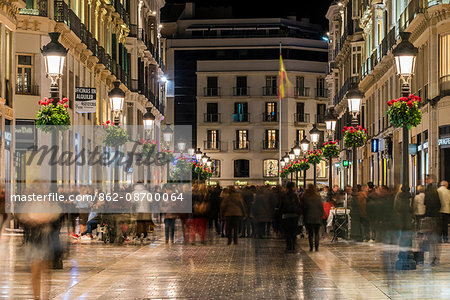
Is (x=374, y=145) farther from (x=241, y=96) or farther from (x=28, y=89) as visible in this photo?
(x=241, y=96)

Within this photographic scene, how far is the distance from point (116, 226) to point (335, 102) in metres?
51.0

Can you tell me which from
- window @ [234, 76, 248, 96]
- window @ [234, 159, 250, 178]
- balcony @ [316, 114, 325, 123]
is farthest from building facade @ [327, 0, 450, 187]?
window @ [234, 159, 250, 178]

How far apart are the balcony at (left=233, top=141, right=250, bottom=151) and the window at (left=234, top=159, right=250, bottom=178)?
1.24 m

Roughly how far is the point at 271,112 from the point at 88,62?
172 feet

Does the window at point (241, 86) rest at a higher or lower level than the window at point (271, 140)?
higher

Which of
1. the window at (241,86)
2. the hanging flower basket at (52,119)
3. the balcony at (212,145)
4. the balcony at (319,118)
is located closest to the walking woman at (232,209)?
the hanging flower basket at (52,119)

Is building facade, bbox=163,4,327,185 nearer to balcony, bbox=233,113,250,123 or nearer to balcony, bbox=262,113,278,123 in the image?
balcony, bbox=233,113,250,123

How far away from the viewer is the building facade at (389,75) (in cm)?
3597

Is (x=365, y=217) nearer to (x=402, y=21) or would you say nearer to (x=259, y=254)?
(x=259, y=254)

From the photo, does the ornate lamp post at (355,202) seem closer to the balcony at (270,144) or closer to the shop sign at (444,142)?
the shop sign at (444,142)

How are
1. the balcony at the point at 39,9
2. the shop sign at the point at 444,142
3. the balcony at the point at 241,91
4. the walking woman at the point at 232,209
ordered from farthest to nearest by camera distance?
the balcony at the point at 241,91
the balcony at the point at 39,9
the shop sign at the point at 444,142
the walking woman at the point at 232,209

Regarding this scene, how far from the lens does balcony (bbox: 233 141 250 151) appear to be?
96562 mm

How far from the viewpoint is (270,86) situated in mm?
97312

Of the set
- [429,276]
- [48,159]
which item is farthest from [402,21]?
→ [429,276]
